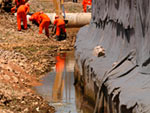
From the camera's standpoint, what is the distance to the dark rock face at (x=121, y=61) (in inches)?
270

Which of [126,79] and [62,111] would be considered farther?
[62,111]

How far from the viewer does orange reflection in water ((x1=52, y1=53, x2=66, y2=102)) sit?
11.9 metres

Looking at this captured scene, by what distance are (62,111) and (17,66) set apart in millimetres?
4408

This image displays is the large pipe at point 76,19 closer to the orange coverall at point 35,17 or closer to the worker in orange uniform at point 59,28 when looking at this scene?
the orange coverall at point 35,17

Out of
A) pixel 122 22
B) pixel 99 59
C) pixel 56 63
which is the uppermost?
pixel 122 22

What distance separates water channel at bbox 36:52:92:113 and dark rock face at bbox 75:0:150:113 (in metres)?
0.46

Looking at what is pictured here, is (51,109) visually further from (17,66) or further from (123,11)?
(17,66)

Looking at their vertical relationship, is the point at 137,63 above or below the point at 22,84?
above

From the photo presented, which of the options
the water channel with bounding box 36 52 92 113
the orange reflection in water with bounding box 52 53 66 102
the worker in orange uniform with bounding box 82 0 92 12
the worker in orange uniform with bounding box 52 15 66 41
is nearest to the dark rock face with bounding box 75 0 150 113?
the water channel with bounding box 36 52 92 113

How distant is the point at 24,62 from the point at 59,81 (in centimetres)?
244

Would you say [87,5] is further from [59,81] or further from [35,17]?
[59,81]

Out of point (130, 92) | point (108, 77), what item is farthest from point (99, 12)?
point (130, 92)

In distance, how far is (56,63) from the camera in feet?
55.4

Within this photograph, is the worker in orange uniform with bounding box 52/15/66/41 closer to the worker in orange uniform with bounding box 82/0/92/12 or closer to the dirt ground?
the dirt ground
